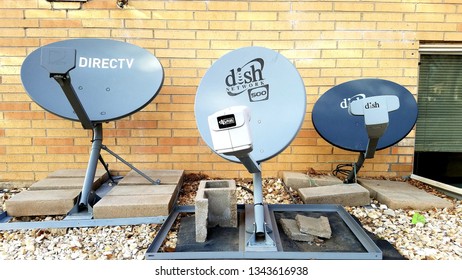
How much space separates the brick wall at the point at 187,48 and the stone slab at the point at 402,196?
0.53 metres

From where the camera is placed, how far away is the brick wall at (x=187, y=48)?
10.4 feet

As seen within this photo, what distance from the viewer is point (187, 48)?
324 cm

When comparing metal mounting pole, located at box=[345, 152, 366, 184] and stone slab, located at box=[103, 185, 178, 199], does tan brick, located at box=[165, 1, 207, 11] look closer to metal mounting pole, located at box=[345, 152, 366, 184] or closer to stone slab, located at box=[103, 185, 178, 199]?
stone slab, located at box=[103, 185, 178, 199]

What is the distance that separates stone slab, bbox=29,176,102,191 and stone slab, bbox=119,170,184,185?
0.27 meters

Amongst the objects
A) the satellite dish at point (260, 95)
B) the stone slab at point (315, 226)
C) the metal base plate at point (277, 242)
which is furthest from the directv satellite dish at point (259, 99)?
the stone slab at point (315, 226)

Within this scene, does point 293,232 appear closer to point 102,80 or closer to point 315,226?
point 315,226

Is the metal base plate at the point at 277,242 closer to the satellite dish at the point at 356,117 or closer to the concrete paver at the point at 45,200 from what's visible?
the satellite dish at the point at 356,117

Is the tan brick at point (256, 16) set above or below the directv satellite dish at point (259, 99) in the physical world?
above

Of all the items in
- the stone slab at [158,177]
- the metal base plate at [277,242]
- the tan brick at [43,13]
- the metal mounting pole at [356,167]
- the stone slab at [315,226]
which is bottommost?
the metal base plate at [277,242]

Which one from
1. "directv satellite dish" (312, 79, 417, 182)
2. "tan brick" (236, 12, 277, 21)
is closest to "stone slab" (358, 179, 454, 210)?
"directv satellite dish" (312, 79, 417, 182)

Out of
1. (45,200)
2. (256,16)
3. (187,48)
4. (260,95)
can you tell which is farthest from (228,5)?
(45,200)

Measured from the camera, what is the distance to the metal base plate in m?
1.67

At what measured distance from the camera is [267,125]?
1808 millimetres

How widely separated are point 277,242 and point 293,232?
188 mm
